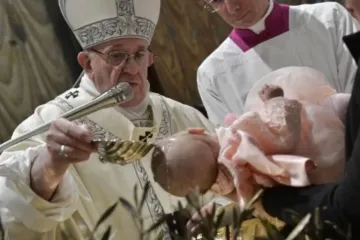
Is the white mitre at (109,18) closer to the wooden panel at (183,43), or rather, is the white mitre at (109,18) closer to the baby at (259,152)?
the baby at (259,152)

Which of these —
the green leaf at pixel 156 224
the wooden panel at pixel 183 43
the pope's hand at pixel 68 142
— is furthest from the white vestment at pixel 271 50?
the green leaf at pixel 156 224

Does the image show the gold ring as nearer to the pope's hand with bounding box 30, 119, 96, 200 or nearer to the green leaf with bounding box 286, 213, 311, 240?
the pope's hand with bounding box 30, 119, 96, 200

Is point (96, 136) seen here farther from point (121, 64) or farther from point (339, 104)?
point (339, 104)

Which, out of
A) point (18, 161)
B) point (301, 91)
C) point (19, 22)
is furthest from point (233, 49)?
point (301, 91)

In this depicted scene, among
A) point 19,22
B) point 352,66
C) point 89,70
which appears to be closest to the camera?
point 89,70

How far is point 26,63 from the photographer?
8.25 ft

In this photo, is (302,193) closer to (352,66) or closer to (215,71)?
(352,66)

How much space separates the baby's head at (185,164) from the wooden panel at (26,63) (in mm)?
1587

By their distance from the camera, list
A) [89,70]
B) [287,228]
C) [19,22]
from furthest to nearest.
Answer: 1. [19,22]
2. [89,70]
3. [287,228]

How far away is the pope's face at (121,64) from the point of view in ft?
5.12

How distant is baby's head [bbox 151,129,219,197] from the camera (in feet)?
2.82

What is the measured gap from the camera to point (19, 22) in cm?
252

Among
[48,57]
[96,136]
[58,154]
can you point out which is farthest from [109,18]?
[48,57]

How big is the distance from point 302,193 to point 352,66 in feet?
3.84
